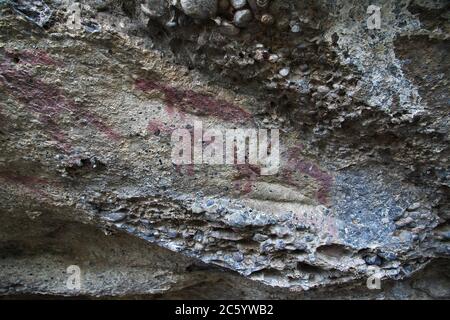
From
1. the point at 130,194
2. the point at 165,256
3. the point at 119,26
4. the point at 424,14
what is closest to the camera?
the point at 424,14

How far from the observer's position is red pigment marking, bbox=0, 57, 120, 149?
0.92 m

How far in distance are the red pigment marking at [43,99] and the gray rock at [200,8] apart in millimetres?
339

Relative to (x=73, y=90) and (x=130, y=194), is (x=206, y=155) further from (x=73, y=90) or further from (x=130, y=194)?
(x=73, y=90)

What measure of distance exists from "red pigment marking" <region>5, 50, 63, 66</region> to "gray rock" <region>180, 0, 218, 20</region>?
33 cm

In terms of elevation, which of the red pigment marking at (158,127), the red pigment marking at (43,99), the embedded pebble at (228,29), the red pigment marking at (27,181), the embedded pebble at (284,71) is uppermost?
the embedded pebble at (228,29)

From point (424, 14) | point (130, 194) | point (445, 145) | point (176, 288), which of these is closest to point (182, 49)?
point (130, 194)

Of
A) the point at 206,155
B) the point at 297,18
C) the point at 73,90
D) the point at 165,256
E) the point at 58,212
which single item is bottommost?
the point at 165,256

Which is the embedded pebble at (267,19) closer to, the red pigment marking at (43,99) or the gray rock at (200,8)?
the gray rock at (200,8)

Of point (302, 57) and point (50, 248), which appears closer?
point (302, 57)

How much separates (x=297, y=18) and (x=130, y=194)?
0.58 m

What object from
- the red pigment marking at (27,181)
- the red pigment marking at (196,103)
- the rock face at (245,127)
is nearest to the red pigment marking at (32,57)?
the rock face at (245,127)

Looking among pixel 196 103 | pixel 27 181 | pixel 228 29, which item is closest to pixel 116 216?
pixel 27 181

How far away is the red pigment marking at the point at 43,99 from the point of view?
919 millimetres

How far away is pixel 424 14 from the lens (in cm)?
79
